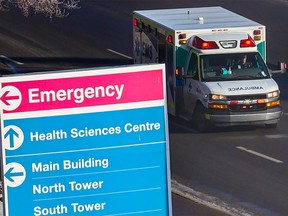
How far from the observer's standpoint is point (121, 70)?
7.15 m

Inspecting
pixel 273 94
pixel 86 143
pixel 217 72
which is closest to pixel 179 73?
pixel 217 72

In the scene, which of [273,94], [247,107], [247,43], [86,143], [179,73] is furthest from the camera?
[247,43]

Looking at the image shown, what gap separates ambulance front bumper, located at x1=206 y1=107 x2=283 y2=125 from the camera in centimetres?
2106

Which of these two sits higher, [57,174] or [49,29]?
[57,174]

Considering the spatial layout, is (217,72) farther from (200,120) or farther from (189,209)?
(189,209)

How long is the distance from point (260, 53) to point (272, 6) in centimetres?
1855

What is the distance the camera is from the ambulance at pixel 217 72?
21094mm

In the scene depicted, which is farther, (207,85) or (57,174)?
(207,85)

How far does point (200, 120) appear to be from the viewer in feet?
71.2

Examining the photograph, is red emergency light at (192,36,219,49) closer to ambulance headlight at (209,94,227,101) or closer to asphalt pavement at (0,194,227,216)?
ambulance headlight at (209,94,227,101)

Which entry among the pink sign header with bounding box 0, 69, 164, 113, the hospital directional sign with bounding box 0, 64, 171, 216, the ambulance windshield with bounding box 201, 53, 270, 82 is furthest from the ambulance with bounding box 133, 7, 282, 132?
the pink sign header with bounding box 0, 69, 164, 113

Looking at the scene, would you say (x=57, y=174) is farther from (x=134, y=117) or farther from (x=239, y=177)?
(x=239, y=177)

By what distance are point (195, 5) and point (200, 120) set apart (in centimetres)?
1857

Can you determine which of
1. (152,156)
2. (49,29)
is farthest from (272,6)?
(152,156)
